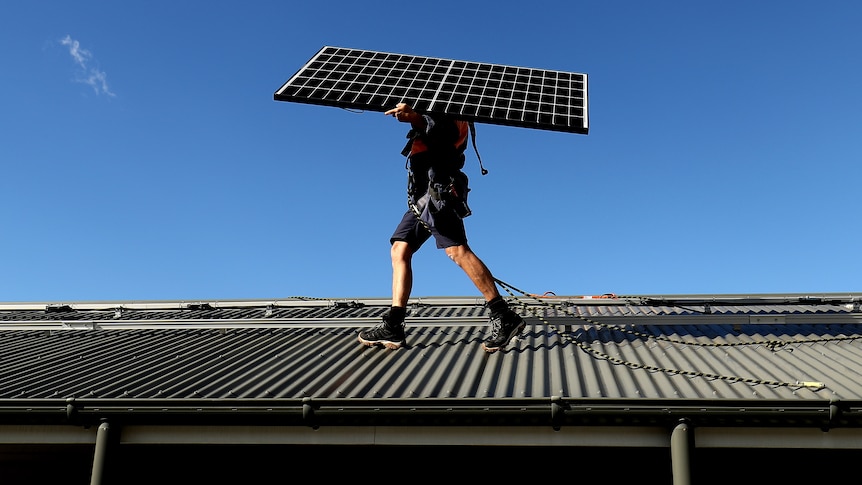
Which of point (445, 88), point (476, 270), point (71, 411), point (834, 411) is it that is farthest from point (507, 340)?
point (71, 411)

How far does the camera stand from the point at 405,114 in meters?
6.00

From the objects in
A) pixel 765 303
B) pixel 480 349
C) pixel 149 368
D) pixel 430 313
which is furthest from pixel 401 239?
pixel 765 303

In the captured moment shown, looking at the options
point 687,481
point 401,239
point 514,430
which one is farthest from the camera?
point 401,239

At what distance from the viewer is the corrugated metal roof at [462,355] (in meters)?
4.83

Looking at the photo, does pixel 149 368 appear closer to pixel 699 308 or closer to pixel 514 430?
pixel 514 430

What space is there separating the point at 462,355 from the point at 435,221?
1.16 meters

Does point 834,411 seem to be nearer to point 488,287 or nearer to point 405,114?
point 488,287

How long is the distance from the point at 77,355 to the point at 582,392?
4.64 meters

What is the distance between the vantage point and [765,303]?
775cm

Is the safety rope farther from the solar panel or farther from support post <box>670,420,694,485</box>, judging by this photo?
the solar panel

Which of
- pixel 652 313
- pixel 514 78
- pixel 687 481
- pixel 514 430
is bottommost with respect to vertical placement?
pixel 687 481

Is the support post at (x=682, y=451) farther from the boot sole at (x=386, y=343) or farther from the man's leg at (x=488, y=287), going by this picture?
the boot sole at (x=386, y=343)

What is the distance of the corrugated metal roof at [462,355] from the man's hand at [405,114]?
1935 millimetres

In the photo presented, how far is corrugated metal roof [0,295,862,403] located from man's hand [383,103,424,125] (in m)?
1.94
